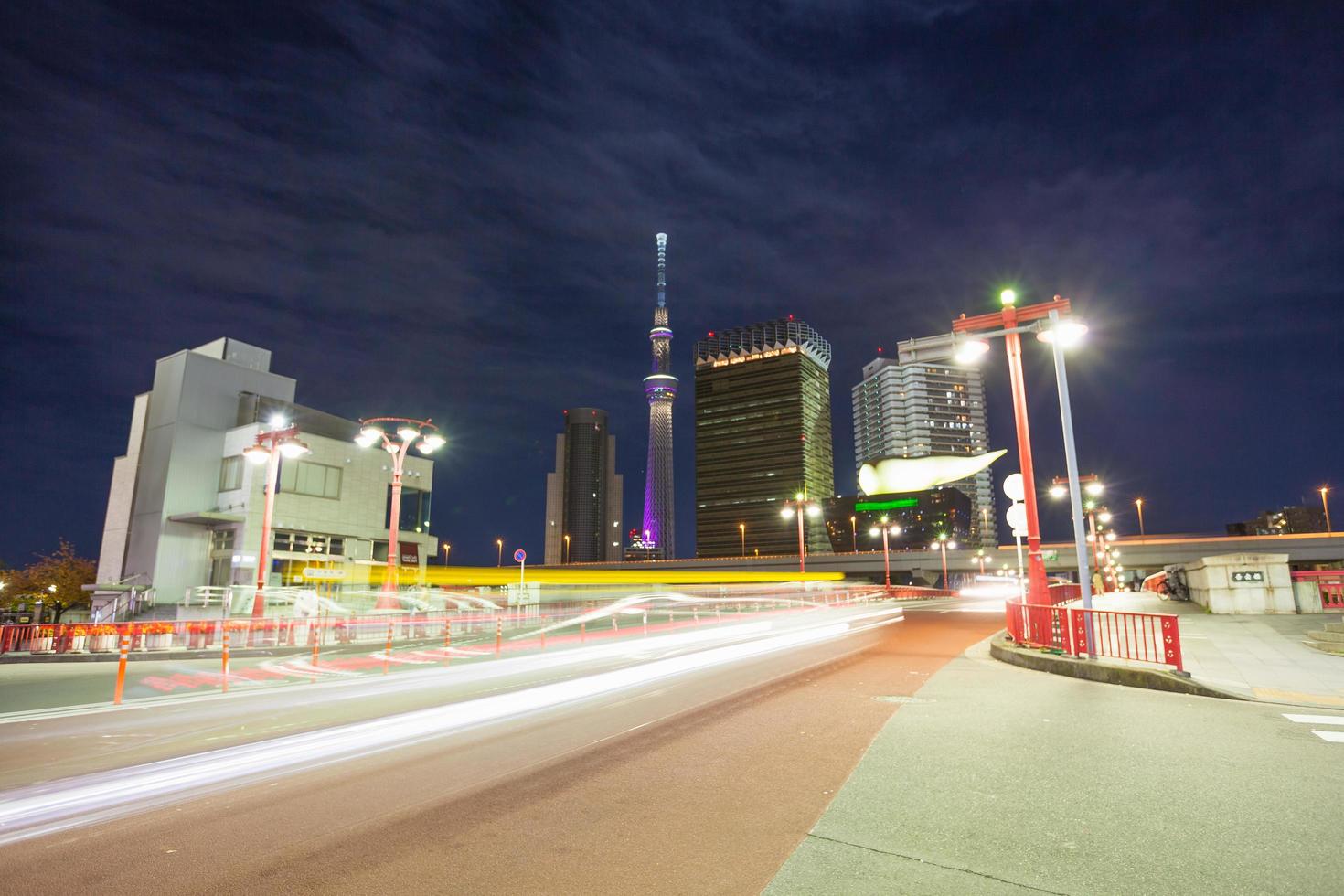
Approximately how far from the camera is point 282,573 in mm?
58656

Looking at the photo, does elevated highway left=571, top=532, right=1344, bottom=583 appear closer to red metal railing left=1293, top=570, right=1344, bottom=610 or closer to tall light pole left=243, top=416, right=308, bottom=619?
tall light pole left=243, top=416, right=308, bottom=619

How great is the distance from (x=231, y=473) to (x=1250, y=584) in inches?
2714

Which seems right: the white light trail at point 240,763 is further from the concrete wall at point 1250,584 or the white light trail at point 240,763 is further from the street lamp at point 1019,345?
the concrete wall at point 1250,584

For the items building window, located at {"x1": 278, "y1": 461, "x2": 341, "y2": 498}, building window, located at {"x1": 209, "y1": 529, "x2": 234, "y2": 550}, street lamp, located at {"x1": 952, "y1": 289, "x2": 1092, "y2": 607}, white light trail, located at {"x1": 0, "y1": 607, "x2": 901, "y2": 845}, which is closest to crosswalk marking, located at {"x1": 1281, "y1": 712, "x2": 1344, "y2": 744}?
street lamp, located at {"x1": 952, "y1": 289, "x2": 1092, "y2": 607}

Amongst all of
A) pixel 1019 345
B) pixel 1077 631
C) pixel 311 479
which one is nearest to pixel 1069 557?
pixel 311 479

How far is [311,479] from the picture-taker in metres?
61.8

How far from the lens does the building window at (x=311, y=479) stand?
5941 centimetres

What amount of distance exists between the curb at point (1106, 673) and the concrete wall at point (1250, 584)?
16.3 m

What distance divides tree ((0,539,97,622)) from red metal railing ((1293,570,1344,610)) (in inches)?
3118

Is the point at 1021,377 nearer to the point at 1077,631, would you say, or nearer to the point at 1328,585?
the point at 1077,631

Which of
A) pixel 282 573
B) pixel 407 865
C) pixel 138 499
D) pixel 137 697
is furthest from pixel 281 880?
pixel 138 499

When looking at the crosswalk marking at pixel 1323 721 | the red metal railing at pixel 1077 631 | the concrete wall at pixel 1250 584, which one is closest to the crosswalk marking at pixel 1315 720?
the crosswalk marking at pixel 1323 721

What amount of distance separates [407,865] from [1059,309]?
1540 cm

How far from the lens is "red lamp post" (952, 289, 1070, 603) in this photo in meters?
15.3
